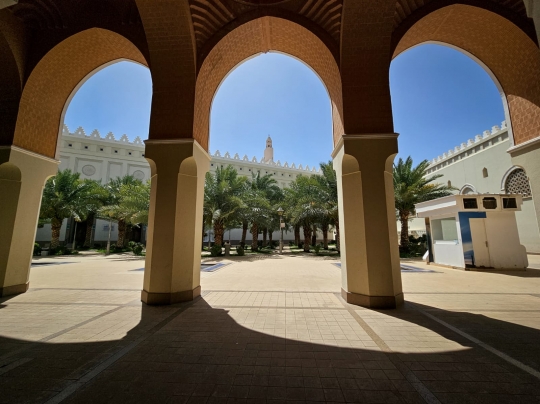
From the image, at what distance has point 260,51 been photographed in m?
7.02

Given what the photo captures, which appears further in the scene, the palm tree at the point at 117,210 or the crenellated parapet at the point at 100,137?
the crenellated parapet at the point at 100,137

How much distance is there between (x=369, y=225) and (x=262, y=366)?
3534 mm

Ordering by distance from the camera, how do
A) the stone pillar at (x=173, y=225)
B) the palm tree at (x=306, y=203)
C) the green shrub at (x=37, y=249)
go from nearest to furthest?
the stone pillar at (x=173, y=225) < the green shrub at (x=37, y=249) < the palm tree at (x=306, y=203)

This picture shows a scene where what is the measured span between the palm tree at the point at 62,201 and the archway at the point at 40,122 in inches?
613

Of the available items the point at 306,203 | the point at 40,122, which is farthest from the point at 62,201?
the point at 306,203

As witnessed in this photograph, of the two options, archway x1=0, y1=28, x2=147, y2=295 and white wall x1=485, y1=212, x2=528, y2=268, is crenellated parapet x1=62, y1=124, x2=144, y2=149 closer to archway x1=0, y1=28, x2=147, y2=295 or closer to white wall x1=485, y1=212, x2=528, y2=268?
archway x1=0, y1=28, x2=147, y2=295

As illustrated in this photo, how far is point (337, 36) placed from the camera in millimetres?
5793

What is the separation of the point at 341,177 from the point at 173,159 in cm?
392

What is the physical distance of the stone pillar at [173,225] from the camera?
526cm

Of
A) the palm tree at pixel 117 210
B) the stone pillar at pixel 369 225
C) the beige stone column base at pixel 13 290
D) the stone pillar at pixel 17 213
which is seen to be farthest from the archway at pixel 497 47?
the palm tree at pixel 117 210

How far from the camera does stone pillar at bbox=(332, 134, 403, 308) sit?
5012mm

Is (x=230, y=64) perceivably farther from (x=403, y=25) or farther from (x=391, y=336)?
(x=391, y=336)

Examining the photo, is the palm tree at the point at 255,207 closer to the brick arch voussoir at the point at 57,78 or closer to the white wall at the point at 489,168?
the brick arch voussoir at the point at 57,78

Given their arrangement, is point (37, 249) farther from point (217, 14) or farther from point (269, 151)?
point (269, 151)
